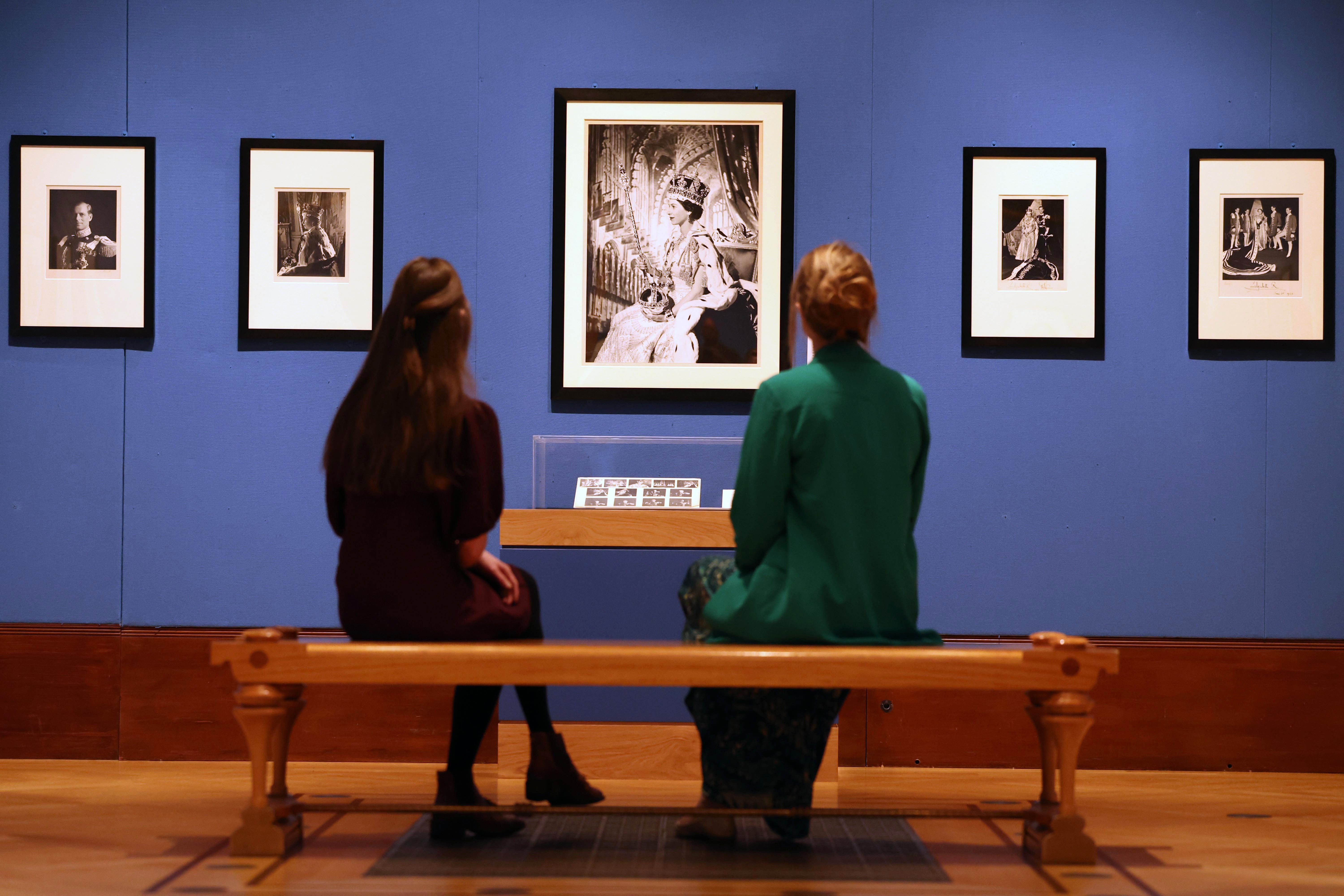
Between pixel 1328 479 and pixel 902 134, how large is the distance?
6.22 feet

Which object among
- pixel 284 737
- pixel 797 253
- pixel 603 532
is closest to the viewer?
pixel 284 737

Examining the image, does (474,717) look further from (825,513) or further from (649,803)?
(825,513)

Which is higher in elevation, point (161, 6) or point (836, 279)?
point (161, 6)

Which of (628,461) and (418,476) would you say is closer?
(418,476)

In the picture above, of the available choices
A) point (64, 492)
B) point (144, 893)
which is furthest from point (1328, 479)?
point (64, 492)

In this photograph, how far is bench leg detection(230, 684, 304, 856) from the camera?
2.60 meters

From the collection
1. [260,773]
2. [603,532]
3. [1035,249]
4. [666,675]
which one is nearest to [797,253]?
[1035,249]

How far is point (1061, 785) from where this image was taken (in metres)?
2.61

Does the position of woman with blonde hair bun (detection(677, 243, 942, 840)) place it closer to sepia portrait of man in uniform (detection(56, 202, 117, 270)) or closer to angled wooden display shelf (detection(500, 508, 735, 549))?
angled wooden display shelf (detection(500, 508, 735, 549))

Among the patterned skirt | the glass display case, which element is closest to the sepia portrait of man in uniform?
the glass display case

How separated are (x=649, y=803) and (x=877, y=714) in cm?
107

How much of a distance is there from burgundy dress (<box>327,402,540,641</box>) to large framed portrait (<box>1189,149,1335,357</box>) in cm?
270

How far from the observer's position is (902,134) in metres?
4.09

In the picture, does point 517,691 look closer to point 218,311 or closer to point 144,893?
point 144,893
